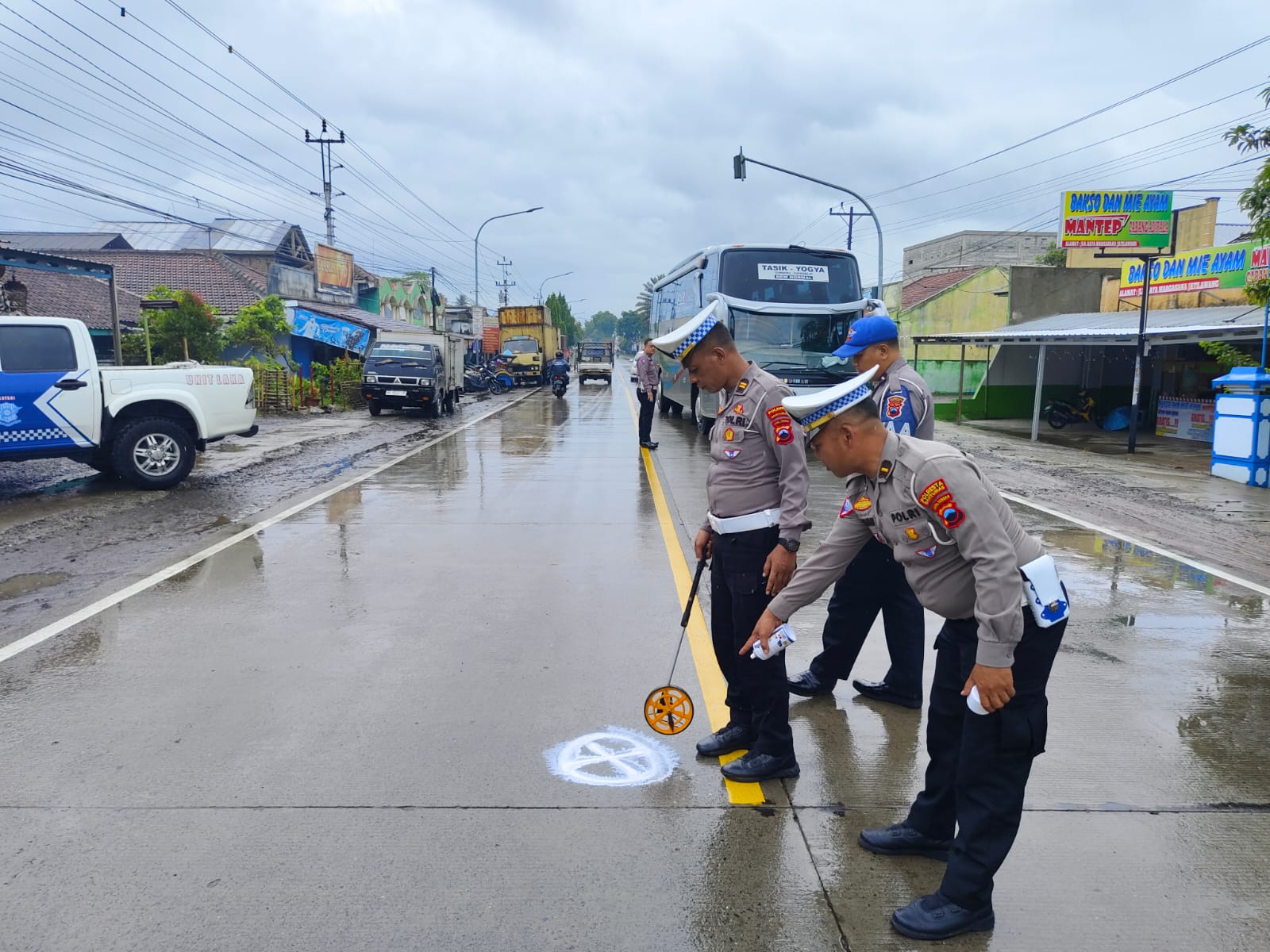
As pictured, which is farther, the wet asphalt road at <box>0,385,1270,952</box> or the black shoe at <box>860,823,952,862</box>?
the black shoe at <box>860,823,952,862</box>

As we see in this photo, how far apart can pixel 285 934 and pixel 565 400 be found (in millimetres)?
30387

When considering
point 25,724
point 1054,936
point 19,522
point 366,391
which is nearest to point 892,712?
point 1054,936

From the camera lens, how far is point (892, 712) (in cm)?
459

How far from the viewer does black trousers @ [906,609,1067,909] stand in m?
2.74

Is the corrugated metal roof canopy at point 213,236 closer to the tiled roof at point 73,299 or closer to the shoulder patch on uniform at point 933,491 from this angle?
the tiled roof at point 73,299

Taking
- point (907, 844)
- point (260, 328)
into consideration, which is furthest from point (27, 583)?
point (260, 328)

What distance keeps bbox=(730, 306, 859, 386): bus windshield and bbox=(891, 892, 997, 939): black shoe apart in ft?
46.3

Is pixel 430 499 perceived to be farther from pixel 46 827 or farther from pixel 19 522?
pixel 46 827

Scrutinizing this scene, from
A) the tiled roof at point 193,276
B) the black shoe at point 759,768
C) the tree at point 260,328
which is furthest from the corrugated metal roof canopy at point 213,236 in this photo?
the black shoe at point 759,768

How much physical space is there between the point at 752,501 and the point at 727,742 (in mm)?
1089

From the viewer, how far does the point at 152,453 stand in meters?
11.1

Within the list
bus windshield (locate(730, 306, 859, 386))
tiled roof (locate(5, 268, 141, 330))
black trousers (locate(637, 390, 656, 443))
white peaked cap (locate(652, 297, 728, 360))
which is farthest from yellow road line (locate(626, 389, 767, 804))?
tiled roof (locate(5, 268, 141, 330))

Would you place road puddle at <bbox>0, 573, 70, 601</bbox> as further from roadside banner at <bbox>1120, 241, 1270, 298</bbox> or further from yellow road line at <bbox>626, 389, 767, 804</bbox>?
roadside banner at <bbox>1120, 241, 1270, 298</bbox>

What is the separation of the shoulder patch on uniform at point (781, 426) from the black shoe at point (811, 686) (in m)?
1.68
